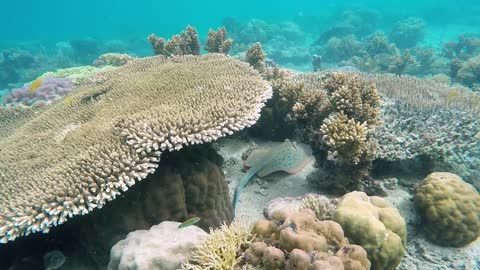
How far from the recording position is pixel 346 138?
409cm

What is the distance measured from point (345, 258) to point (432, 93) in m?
5.87

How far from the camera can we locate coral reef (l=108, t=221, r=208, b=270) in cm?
293

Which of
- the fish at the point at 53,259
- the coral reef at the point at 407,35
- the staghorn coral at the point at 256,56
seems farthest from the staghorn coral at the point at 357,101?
the coral reef at the point at 407,35

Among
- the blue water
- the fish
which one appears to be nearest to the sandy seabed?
the fish

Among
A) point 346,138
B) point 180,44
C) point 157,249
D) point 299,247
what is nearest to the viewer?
point 299,247

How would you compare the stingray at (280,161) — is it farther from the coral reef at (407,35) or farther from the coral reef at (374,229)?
the coral reef at (407,35)

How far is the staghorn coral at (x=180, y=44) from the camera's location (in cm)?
830

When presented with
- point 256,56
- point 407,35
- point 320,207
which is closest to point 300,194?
point 320,207

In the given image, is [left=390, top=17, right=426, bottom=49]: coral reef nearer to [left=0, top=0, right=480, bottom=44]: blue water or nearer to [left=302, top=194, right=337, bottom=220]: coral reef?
[left=0, top=0, right=480, bottom=44]: blue water

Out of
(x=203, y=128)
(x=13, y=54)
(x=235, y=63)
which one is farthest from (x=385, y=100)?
(x=13, y=54)

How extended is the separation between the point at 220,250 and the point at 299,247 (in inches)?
30.1

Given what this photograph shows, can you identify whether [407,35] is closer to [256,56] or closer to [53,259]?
[256,56]

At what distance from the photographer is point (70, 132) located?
15.0 feet

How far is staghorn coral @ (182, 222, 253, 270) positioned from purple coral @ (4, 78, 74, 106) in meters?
8.16
